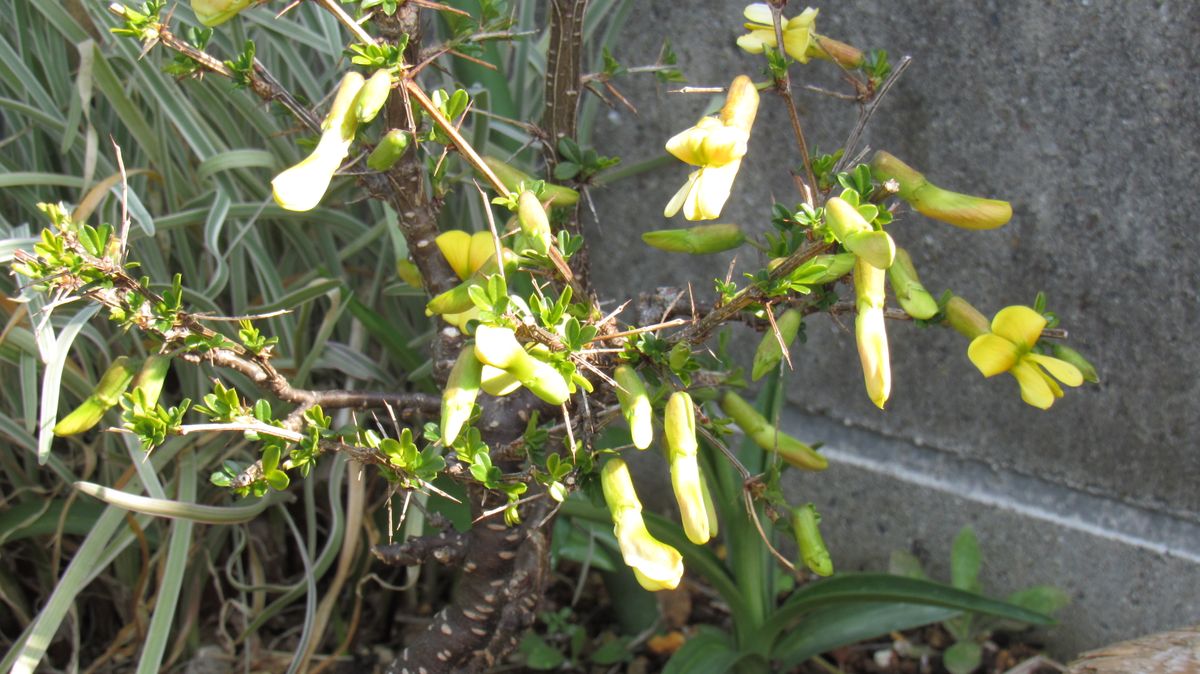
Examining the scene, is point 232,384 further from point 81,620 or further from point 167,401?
point 81,620

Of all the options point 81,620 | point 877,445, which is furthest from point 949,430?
point 81,620

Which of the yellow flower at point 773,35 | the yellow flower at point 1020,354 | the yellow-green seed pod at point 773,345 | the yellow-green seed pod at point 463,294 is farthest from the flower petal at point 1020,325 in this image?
the yellow-green seed pod at point 463,294

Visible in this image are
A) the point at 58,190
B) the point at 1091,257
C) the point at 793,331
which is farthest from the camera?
the point at 58,190

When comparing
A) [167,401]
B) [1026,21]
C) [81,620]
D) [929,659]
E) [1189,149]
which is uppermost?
[1026,21]

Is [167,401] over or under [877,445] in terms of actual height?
over

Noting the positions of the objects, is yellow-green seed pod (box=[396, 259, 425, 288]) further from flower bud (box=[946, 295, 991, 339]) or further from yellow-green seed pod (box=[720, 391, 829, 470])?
flower bud (box=[946, 295, 991, 339])

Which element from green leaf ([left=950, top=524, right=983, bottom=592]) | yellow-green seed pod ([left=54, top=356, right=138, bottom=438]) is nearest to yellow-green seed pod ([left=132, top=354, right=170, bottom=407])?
yellow-green seed pod ([left=54, top=356, right=138, bottom=438])

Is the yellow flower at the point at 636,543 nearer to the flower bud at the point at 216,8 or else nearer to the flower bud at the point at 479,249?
the flower bud at the point at 479,249

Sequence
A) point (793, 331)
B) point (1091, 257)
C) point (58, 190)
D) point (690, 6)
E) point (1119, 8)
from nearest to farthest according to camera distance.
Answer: point (793, 331)
point (1119, 8)
point (1091, 257)
point (690, 6)
point (58, 190)
